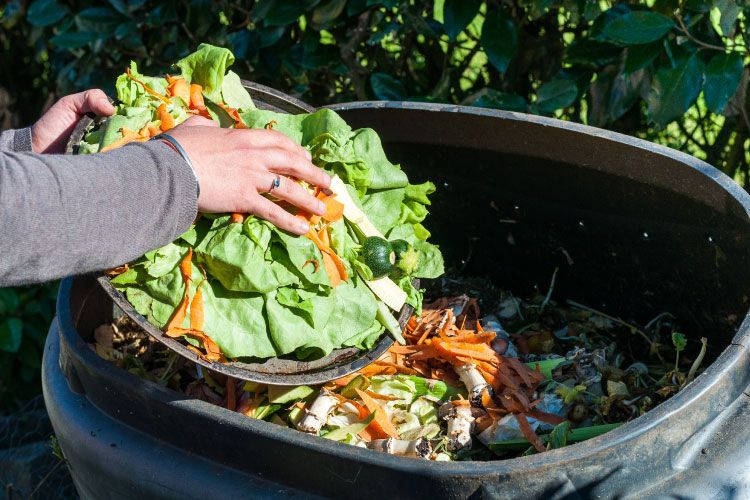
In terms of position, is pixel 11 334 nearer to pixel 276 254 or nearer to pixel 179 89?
pixel 179 89

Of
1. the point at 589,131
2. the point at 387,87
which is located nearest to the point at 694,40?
the point at 589,131

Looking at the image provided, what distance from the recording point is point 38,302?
12.9 ft

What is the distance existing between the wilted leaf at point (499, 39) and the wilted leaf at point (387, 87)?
0.40 m

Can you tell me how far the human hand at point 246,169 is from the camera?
5.55 ft

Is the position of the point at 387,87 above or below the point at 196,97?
below

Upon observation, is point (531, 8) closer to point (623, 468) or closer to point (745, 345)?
point (745, 345)

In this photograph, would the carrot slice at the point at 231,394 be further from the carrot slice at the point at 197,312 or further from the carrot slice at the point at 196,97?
the carrot slice at the point at 196,97

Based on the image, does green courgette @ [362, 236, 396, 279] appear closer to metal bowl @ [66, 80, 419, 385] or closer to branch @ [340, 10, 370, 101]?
metal bowl @ [66, 80, 419, 385]

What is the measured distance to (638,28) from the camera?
2.58 meters

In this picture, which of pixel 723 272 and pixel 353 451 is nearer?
pixel 353 451

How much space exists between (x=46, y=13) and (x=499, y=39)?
195 centimetres

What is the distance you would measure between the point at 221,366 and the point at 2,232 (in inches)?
21.7

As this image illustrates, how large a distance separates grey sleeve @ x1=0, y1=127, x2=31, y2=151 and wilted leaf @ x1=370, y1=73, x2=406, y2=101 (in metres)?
1.42

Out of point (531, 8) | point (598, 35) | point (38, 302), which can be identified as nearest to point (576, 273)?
point (598, 35)
